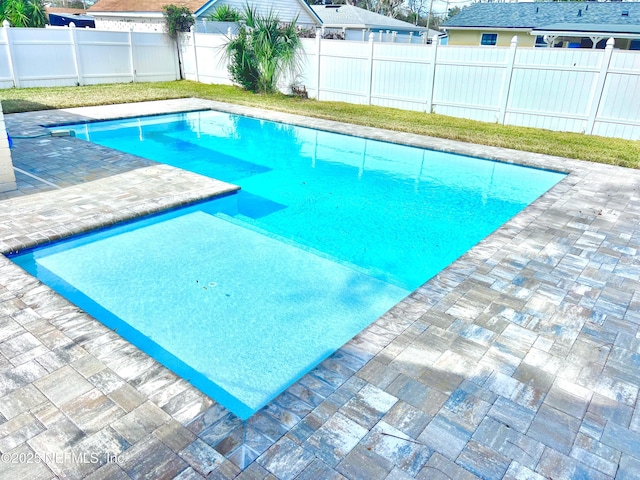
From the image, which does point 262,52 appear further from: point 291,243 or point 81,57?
point 291,243

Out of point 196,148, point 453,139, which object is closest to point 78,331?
point 196,148

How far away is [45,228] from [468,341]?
14.4 ft

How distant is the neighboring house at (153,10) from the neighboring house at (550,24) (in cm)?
848

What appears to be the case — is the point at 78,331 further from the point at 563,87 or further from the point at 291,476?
the point at 563,87

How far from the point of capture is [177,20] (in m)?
17.0

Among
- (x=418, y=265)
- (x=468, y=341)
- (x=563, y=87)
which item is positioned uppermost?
(x=563, y=87)

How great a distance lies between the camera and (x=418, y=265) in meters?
5.32

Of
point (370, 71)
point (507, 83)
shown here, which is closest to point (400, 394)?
point (507, 83)

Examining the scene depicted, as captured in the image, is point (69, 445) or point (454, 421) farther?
point (454, 421)

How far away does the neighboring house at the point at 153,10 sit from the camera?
1881cm

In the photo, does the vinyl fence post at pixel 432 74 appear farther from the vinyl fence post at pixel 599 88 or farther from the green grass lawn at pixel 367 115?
the vinyl fence post at pixel 599 88

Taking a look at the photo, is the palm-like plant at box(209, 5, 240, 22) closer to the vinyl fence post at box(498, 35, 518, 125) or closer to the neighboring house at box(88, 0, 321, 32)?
the neighboring house at box(88, 0, 321, 32)

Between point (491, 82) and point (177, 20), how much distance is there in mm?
11588

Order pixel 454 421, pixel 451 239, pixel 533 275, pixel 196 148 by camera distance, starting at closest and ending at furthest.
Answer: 1. pixel 454 421
2. pixel 533 275
3. pixel 451 239
4. pixel 196 148
